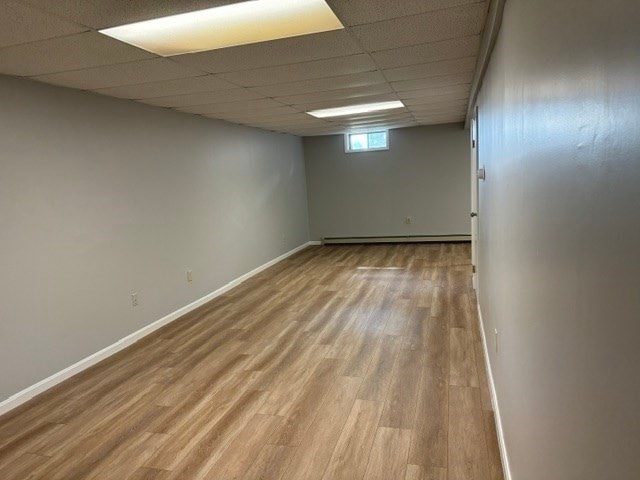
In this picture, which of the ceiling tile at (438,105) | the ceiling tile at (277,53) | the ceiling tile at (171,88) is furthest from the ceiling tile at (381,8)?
the ceiling tile at (438,105)

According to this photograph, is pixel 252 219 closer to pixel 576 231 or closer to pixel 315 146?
pixel 315 146

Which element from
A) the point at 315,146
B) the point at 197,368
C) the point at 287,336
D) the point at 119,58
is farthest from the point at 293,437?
the point at 315,146

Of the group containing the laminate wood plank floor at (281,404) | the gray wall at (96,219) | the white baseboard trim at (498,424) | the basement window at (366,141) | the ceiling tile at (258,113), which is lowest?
the laminate wood plank floor at (281,404)

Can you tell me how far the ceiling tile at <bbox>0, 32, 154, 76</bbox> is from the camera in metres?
2.20

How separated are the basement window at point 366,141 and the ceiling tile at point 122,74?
5.25 metres

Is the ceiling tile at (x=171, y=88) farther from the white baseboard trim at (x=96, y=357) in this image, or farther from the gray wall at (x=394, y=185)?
the gray wall at (x=394, y=185)

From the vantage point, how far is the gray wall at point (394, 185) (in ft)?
24.9

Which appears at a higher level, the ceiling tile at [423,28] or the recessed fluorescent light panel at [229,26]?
the recessed fluorescent light panel at [229,26]

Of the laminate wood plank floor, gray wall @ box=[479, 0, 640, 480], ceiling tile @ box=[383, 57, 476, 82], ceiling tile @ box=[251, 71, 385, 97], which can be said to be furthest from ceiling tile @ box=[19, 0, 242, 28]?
the laminate wood plank floor

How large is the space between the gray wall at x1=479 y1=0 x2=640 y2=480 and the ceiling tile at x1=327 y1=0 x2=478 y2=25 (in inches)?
22.8

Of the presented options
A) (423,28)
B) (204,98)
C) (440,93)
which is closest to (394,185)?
(440,93)

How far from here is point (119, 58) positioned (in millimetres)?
2537

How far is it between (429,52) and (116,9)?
189 cm

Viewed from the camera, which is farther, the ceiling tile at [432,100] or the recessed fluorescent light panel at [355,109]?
the recessed fluorescent light panel at [355,109]
